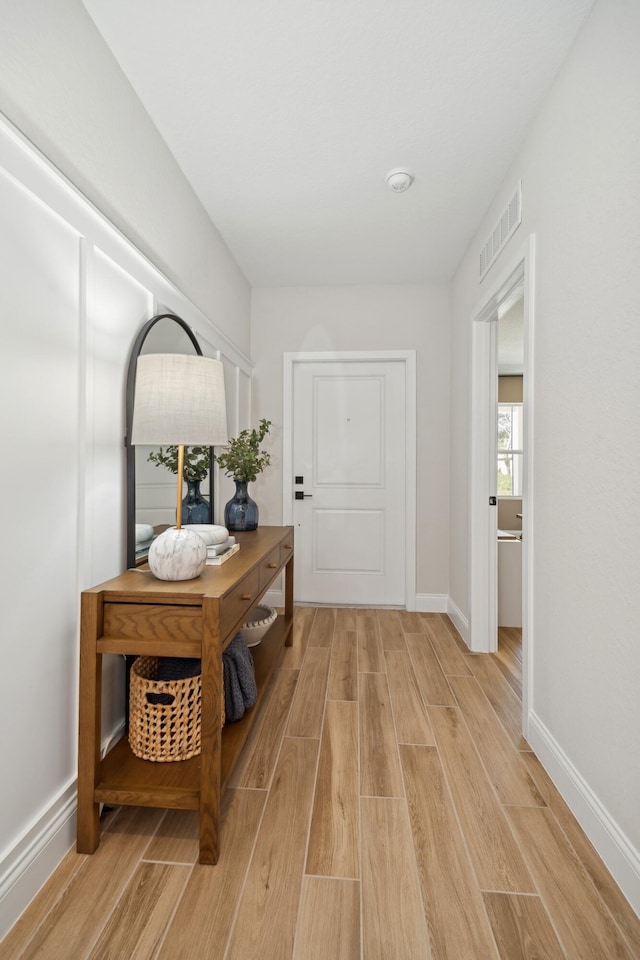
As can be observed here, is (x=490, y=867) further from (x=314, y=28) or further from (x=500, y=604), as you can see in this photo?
(x=314, y=28)

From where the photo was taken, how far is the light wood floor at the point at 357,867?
1126 millimetres

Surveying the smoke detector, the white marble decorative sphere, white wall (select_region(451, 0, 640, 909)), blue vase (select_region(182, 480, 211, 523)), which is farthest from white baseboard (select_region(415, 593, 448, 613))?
the smoke detector

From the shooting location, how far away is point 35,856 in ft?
4.10

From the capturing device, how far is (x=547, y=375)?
1.84 metres

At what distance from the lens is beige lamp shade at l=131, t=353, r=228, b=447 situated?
152cm

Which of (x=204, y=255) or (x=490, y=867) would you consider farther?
(x=204, y=255)

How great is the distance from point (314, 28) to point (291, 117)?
410mm

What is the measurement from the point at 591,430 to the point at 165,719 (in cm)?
158

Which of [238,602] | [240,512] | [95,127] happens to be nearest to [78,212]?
[95,127]

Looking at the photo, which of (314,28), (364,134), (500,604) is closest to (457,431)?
(500,604)

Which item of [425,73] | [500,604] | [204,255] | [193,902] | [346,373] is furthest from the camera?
[346,373]

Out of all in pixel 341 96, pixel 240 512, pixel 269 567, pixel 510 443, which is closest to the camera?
pixel 341 96

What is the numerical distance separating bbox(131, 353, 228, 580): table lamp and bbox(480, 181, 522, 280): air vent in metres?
1.58

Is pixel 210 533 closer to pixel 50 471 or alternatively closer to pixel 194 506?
pixel 194 506
